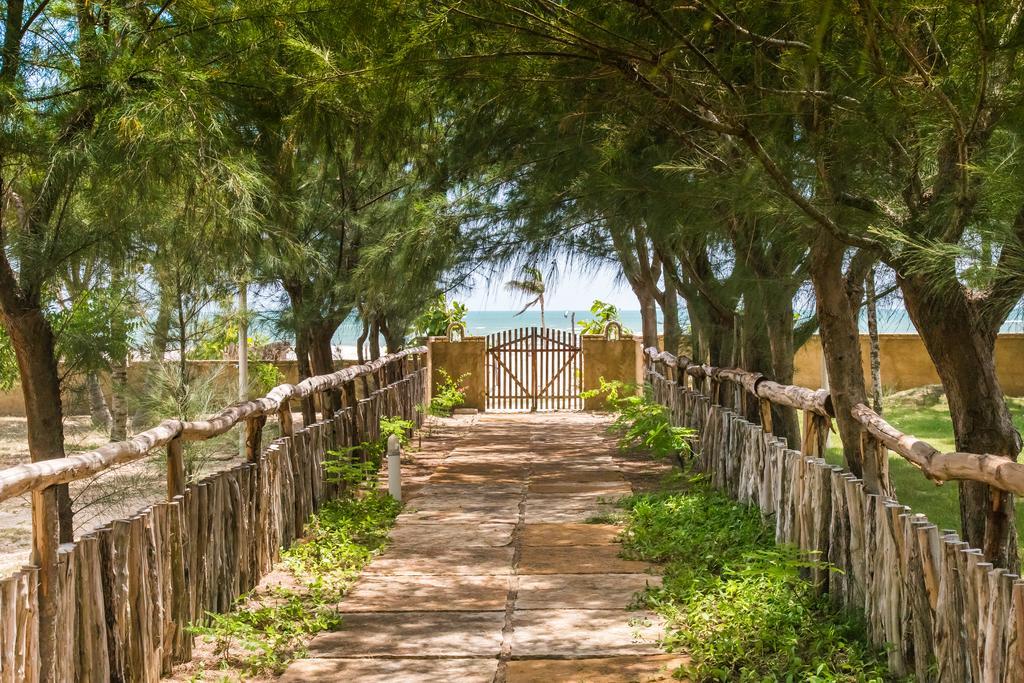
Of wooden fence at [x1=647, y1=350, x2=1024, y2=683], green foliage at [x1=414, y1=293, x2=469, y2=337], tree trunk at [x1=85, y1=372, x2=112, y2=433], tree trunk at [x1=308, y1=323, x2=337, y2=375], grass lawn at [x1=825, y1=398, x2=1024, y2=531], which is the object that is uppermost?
green foliage at [x1=414, y1=293, x2=469, y2=337]

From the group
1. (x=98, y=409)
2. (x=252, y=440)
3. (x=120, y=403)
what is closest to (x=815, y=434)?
(x=252, y=440)

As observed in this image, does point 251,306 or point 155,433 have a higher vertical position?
point 251,306

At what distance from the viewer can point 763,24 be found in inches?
172

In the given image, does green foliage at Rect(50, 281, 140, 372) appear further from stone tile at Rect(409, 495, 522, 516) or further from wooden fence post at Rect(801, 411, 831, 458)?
wooden fence post at Rect(801, 411, 831, 458)

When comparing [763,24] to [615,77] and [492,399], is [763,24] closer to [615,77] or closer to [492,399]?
[615,77]

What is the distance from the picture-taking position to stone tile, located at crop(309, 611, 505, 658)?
432 cm

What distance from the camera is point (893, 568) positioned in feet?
12.5

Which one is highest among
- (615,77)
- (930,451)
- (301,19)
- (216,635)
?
(301,19)

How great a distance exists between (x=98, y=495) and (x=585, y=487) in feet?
15.9

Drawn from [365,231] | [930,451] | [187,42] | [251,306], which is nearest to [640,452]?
[365,231]

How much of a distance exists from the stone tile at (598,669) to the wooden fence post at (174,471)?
1509 millimetres

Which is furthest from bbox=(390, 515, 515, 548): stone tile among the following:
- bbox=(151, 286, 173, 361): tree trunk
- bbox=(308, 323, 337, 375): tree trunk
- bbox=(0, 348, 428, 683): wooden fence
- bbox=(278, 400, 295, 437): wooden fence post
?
bbox=(151, 286, 173, 361): tree trunk

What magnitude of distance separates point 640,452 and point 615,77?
705cm

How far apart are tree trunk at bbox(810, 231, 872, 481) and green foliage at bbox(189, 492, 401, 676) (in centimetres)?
260
